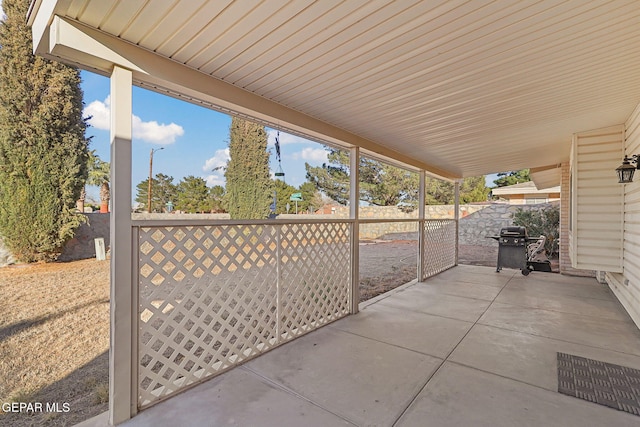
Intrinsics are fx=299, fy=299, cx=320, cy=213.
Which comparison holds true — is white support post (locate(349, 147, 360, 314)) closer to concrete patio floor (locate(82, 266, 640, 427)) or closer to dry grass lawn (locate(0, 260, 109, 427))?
concrete patio floor (locate(82, 266, 640, 427))

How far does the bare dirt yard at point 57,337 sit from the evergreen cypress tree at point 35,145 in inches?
32.3

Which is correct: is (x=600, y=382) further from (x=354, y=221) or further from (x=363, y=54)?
(x=363, y=54)

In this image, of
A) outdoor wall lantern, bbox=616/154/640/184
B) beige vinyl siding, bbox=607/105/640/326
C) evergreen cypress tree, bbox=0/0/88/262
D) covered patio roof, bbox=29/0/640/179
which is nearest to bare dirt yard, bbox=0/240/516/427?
evergreen cypress tree, bbox=0/0/88/262

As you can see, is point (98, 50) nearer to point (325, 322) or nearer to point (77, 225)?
point (325, 322)

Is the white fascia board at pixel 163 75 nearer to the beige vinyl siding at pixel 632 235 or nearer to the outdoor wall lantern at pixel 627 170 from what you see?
the outdoor wall lantern at pixel 627 170

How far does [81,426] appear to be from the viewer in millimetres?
1810

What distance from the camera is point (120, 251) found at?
1825 mm

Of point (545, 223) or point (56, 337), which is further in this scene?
point (545, 223)

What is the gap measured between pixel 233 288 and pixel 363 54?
2.19 meters

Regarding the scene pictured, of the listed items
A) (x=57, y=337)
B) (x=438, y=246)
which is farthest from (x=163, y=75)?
(x=438, y=246)

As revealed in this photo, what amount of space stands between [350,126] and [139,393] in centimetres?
312

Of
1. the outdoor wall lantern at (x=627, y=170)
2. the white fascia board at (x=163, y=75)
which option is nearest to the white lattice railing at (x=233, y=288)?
the white fascia board at (x=163, y=75)

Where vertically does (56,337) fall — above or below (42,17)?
below

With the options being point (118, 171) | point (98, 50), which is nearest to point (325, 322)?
point (118, 171)
